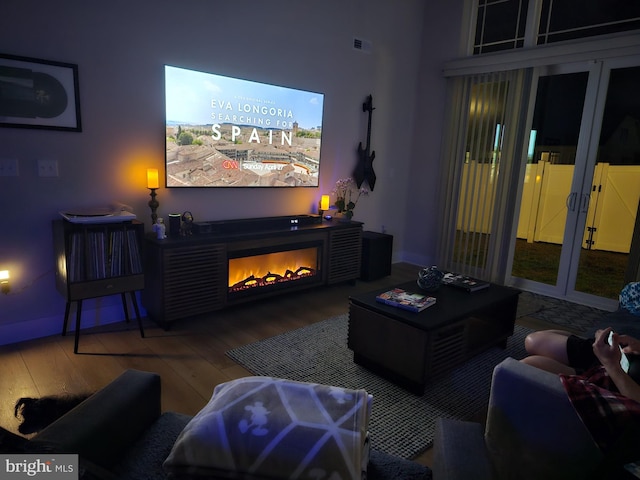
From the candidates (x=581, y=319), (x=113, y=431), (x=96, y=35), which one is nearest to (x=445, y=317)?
(x=113, y=431)

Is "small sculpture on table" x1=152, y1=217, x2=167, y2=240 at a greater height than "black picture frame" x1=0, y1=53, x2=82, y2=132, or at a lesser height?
lesser

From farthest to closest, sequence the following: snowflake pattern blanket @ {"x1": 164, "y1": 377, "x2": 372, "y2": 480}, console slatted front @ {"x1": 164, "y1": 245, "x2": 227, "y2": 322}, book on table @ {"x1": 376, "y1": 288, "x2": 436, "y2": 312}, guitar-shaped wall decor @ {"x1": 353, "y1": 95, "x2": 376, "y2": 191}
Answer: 1. guitar-shaped wall decor @ {"x1": 353, "y1": 95, "x2": 376, "y2": 191}
2. console slatted front @ {"x1": 164, "y1": 245, "x2": 227, "y2": 322}
3. book on table @ {"x1": 376, "y1": 288, "x2": 436, "y2": 312}
4. snowflake pattern blanket @ {"x1": 164, "y1": 377, "x2": 372, "y2": 480}

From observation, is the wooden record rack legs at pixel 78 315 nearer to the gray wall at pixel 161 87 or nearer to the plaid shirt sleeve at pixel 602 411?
the gray wall at pixel 161 87

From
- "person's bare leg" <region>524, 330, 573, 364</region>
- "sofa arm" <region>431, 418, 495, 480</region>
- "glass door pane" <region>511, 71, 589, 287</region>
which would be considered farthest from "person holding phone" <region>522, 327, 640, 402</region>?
"glass door pane" <region>511, 71, 589, 287</region>

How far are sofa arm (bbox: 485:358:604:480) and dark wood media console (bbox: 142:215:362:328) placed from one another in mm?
2263

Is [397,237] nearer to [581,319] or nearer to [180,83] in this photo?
[581,319]

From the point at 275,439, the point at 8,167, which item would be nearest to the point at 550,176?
the point at 275,439

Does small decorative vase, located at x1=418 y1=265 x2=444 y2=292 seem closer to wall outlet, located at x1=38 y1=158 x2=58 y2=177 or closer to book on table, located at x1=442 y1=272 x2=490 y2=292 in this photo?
book on table, located at x1=442 y1=272 x2=490 y2=292

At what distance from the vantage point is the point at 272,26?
3.60 metres

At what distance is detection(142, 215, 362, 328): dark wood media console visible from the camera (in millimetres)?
2891

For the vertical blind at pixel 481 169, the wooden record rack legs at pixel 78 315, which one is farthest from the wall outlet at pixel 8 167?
the vertical blind at pixel 481 169

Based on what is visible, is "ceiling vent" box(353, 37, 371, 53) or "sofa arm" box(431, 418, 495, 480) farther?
"ceiling vent" box(353, 37, 371, 53)

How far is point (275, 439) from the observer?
0.81 metres

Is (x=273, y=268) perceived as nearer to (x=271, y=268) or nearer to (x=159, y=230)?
(x=271, y=268)
